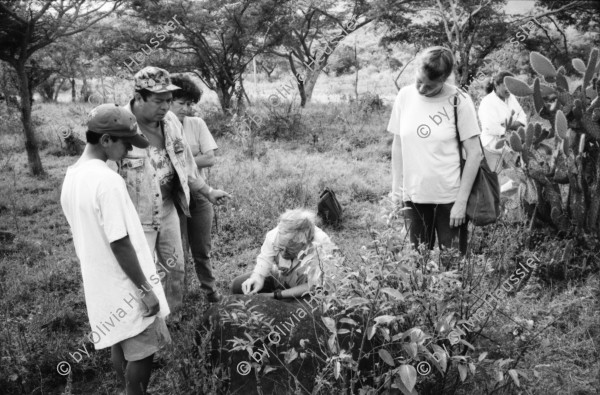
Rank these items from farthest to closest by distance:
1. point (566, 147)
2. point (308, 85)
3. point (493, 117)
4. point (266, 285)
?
point (308, 85) < point (493, 117) < point (566, 147) < point (266, 285)

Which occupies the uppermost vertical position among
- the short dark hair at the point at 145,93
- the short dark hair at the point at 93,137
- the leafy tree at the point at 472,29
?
the leafy tree at the point at 472,29

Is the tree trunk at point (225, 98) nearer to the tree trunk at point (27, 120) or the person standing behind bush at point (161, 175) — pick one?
the tree trunk at point (27, 120)

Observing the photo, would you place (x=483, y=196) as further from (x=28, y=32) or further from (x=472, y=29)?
(x=472, y=29)

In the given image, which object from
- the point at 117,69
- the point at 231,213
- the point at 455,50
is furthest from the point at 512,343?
the point at 117,69

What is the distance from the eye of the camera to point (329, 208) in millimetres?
5586

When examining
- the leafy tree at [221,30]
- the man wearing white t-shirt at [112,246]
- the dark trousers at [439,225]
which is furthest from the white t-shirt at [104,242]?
the leafy tree at [221,30]

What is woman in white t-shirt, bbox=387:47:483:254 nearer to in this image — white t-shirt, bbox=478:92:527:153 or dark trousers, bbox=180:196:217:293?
dark trousers, bbox=180:196:217:293

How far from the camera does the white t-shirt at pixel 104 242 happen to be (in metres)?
2.12

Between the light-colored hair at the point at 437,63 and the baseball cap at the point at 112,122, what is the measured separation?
1.65 m

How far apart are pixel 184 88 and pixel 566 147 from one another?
2.89 metres

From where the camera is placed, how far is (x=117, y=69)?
13633 mm

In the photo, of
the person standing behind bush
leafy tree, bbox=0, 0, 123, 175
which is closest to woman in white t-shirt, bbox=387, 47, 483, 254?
the person standing behind bush

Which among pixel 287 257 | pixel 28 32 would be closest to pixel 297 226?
pixel 287 257

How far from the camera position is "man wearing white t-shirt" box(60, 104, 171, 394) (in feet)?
6.97
